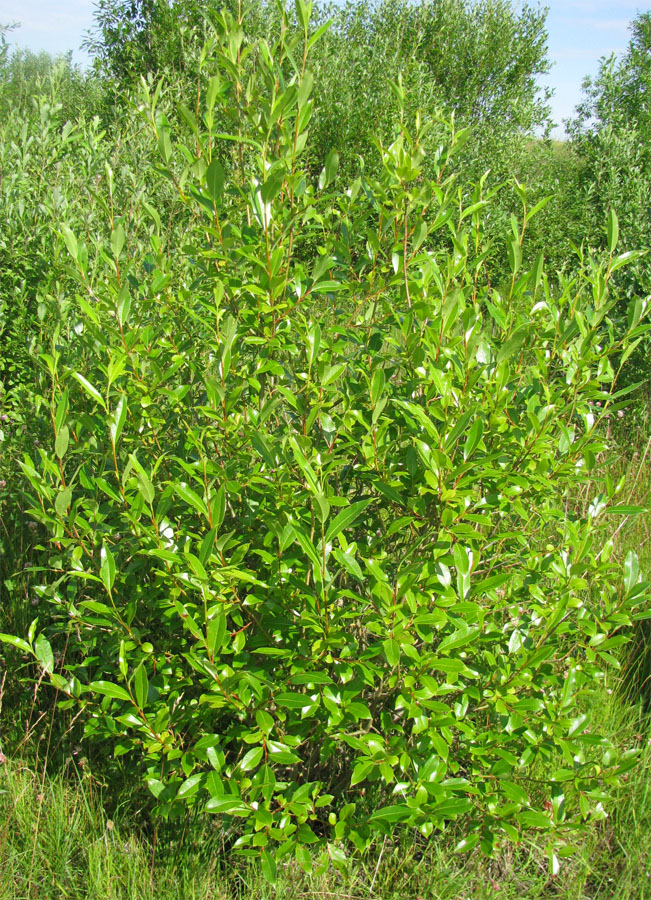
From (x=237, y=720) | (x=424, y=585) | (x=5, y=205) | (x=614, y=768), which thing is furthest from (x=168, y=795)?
(x=5, y=205)

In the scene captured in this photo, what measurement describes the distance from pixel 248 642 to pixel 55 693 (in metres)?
1.15

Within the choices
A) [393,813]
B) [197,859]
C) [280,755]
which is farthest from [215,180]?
[197,859]

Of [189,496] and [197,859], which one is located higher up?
[189,496]

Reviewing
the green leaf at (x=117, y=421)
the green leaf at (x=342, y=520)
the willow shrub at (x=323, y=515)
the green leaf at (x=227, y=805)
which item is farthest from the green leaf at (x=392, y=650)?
the green leaf at (x=117, y=421)

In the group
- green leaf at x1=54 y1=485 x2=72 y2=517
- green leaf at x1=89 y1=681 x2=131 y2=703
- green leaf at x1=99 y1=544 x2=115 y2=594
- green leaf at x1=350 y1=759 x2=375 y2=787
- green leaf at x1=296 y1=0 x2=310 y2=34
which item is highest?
green leaf at x1=296 y1=0 x2=310 y2=34

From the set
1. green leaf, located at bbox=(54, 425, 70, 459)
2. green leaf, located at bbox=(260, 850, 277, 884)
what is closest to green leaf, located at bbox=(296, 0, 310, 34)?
green leaf, located at bbox=(54, 425, 70, 459)

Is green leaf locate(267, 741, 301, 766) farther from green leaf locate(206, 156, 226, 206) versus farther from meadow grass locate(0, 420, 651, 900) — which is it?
green leaf locate(206, 156, 226, 206)

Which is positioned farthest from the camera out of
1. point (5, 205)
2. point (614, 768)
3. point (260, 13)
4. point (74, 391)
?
point (260, 13)

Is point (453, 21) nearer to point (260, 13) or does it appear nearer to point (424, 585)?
point (260, 13)

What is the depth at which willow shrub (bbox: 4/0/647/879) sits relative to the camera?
179 cm

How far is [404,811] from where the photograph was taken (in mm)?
1829

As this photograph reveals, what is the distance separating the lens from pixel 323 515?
1.54m

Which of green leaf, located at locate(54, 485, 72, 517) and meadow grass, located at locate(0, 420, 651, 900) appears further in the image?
meadow grass, located at locate(0, 420, 651, 900)

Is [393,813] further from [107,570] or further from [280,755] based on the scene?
A: [107,570]
